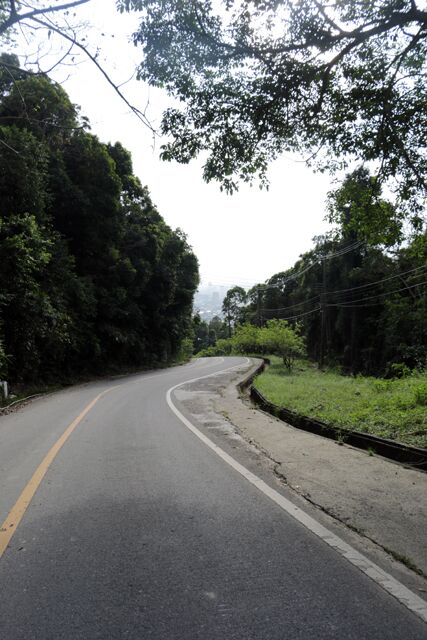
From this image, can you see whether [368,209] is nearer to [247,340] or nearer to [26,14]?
[26,14]

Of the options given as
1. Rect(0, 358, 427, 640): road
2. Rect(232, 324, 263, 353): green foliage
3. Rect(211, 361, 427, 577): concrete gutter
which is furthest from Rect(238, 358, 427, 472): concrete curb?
Rect(232, 324, 263, 353): green foliage

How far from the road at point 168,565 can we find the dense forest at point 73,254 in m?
5.52

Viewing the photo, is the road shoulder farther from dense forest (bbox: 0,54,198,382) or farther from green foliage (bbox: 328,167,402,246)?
dense forest (bbox: 0,54,198,382)

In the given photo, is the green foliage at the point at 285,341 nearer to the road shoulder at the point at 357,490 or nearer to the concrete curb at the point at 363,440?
the concrete curb at the point at 363,440

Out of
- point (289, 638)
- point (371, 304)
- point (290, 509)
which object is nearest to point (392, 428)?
point (290, 509)

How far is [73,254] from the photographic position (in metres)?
28.2

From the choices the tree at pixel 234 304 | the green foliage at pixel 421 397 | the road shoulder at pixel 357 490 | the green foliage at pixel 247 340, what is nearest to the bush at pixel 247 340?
the green foliage at pixel 247 340

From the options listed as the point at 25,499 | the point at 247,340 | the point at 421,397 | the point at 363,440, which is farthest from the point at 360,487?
the point at 247,340

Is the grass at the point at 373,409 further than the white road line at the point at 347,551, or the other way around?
the grass at the point at 373,409

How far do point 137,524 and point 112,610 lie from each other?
1.52 meters

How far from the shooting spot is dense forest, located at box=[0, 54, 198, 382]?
1814 cm

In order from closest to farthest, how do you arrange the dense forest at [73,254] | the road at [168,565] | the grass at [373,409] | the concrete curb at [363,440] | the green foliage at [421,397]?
the road at [168,565], the concrete curb at [363,440], the grass at [373,409], the green foliage at [421,397], the dense forest at [73,254]

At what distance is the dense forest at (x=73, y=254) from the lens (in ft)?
59.5

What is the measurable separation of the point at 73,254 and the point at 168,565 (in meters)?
26.4
